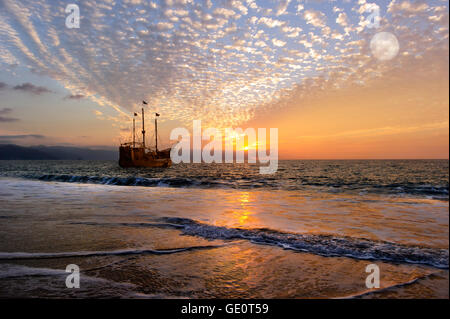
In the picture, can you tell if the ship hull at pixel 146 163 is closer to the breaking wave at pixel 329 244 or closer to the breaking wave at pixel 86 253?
the breaking wave at pixel 329 244

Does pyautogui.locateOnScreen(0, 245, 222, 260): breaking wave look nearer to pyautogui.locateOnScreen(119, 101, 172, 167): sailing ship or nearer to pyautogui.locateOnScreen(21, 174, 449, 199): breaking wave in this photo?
pyautogui.locateOnScreen(21, 174, 449, 199): breaking wave

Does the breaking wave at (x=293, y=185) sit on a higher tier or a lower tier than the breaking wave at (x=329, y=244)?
lower

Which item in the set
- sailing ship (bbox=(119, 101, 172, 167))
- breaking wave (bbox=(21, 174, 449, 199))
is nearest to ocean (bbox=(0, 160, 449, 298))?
breaking wave (bbox=(21, 174, 449, 199))

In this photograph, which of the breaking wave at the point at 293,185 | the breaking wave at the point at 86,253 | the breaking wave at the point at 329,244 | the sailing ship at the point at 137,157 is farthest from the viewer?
the sailing ship at the point at 137,157

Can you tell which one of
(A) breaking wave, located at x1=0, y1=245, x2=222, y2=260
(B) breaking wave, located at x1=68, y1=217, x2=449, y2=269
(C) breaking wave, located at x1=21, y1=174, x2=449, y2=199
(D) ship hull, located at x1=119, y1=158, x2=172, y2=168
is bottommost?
(C) breaking wave, located at x1=21, y1=174, x2=449, y2=199

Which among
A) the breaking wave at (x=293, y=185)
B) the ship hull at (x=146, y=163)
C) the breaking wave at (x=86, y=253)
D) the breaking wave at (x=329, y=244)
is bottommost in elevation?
the breaking wave at (x=293, y=185)

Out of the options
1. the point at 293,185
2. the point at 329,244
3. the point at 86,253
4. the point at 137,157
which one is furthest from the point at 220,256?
the point at 137,157

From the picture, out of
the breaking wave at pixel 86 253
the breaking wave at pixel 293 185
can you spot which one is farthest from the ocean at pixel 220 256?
the breaking wave at pixel 293 185

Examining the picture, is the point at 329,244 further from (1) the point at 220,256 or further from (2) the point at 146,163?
(2) the point at 146,163

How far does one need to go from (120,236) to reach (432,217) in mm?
13214
